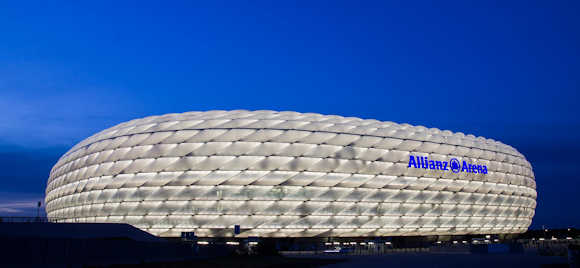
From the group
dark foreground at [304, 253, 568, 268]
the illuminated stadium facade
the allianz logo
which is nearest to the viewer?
dark foreground at [304, 253, 568, 268]

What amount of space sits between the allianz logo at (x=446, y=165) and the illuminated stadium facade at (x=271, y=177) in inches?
5.1

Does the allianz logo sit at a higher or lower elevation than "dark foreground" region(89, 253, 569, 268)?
higher

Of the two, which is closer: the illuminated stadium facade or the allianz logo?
the illuminated stadium facade

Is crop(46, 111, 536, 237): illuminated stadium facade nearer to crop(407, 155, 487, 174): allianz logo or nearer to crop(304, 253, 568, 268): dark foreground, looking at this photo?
crop(407, 155, 487, 174): allianz logo

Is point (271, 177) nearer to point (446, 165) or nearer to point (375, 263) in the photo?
point (446, 165)

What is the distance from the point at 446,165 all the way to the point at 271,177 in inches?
721

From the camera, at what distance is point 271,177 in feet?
155

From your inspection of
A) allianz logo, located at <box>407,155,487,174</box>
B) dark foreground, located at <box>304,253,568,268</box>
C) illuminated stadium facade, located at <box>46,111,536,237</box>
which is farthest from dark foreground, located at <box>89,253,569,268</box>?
allianz logo, located at <box>407,155,487,174</box>

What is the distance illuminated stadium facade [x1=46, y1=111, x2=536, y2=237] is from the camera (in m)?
47.5

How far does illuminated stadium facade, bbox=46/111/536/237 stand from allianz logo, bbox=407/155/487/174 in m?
0.13

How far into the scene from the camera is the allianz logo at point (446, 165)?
171 feet

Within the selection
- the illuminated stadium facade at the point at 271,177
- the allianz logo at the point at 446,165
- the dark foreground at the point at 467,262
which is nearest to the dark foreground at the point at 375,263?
the dark foreground at the point at 467,262

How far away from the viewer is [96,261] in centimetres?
2339

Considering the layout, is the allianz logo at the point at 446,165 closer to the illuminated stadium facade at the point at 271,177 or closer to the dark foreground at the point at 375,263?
the illuminated stadium facade at the point at 271,177
